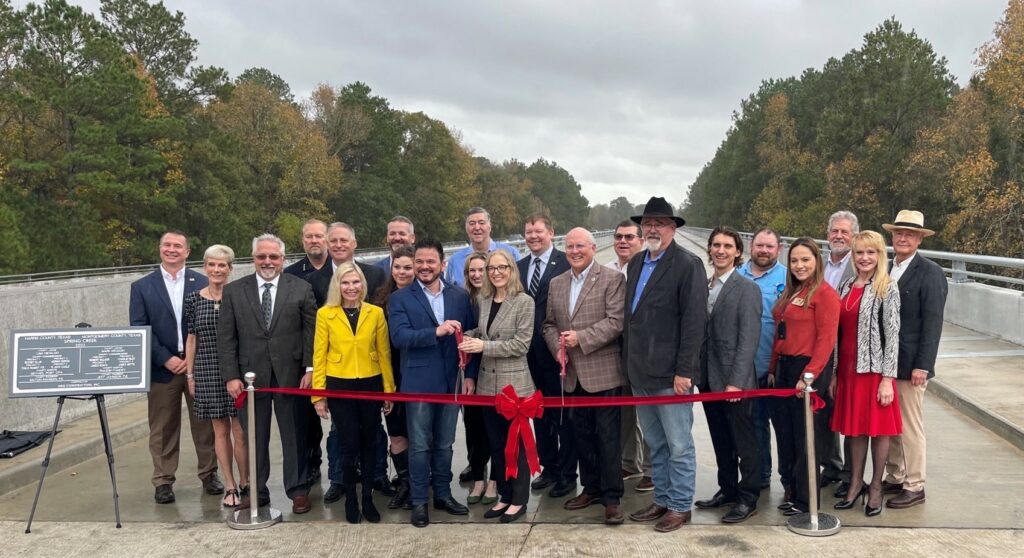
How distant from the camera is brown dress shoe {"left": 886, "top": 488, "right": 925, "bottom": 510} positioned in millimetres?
5207

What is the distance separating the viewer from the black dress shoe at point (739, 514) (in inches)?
199

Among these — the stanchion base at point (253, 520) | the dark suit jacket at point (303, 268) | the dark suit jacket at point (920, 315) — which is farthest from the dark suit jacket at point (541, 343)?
the dark suit jacket at point (920, 315)

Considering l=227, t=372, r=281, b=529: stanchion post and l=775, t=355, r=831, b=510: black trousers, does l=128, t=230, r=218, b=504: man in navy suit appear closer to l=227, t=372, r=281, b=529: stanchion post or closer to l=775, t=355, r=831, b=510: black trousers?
l=227, t=372, r=281, b=529: stanchion post

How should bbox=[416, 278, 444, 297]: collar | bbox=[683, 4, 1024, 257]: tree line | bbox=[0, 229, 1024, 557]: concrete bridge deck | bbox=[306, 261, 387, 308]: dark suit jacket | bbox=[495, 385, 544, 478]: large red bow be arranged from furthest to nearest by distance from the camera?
bbox=[683, 4, 1024, 257]: tree line
bbox=[306, 261, 387, 308]: dark suit jacket
bbox=[416, 278, 444, 297]: collar
bbox=[495, 385, 544, 478]: large red bow
bbox=[0, 229, 1024, 557]: concrete bridge deck

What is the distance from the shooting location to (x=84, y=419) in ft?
26.0

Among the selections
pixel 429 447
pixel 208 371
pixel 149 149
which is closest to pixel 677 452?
pixel 429 447

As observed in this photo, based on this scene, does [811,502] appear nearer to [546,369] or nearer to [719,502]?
[719,502]

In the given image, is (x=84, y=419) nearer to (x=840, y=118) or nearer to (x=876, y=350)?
(x=876, y=350)

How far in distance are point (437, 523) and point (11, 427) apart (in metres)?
4.47

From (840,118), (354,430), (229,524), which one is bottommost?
(229,524)

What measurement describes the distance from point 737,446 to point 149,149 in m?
40.9

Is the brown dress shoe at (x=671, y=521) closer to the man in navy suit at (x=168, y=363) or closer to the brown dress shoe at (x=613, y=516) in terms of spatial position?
the brown dress shoe at (x=613, y=516)

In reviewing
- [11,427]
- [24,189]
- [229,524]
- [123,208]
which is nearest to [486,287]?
[229,524]

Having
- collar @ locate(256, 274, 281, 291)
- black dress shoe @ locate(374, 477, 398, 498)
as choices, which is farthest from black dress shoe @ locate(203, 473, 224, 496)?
collar @ locate(256, 274, 281, 291)
